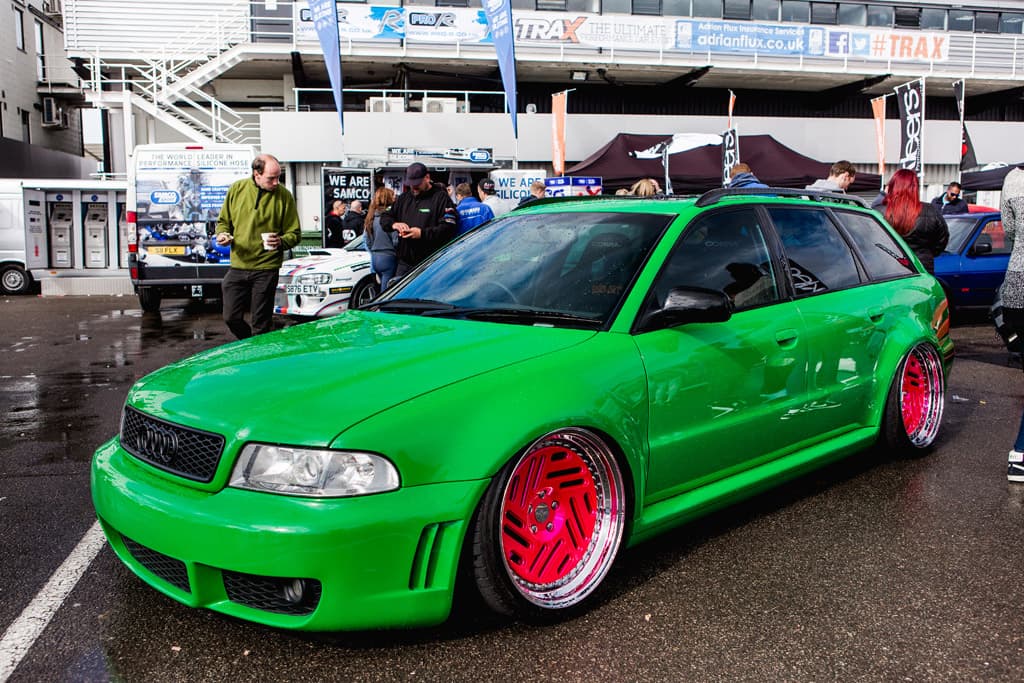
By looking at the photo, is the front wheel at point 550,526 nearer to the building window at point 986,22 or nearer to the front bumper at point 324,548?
the front bumper at point 324,548

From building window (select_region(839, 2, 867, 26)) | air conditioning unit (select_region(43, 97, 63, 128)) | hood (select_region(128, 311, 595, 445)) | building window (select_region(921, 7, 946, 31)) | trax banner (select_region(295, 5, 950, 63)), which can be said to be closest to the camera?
hood (select_region(128, 311, 595, 445))

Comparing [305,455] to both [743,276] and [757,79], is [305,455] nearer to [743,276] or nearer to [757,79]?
[743,276]

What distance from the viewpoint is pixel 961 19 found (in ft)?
88.8

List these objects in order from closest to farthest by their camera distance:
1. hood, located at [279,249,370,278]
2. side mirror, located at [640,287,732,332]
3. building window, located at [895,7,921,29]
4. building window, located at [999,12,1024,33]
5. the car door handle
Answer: side mirror, located at [640,287,732,332]
the car door handle
hood, located at [279,249,370,278]
building window, located at [895,7,921,29]
building window, located at [999,12,1024,33]

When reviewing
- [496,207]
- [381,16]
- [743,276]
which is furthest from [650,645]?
[381,16]

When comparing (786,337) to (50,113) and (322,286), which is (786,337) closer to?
(322,286)

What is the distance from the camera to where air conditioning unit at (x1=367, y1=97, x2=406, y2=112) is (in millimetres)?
21859

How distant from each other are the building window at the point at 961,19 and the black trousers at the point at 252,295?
26623 mm

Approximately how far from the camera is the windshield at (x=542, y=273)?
3.47 metres

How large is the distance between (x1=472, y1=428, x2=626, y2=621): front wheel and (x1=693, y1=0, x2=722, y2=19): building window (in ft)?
78.9

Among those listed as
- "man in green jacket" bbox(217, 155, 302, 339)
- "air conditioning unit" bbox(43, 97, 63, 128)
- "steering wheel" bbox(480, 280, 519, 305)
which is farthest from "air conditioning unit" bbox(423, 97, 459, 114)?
"steering wheel" bbox(480, 280, 519, 305)

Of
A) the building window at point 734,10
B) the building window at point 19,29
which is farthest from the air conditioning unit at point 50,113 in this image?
the building window at point 734,10

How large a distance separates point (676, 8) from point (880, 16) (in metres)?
6.53

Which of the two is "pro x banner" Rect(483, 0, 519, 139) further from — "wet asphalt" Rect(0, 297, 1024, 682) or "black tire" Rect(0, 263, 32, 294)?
"wet asphalt" Rect(0, 297, 1024, 682)
